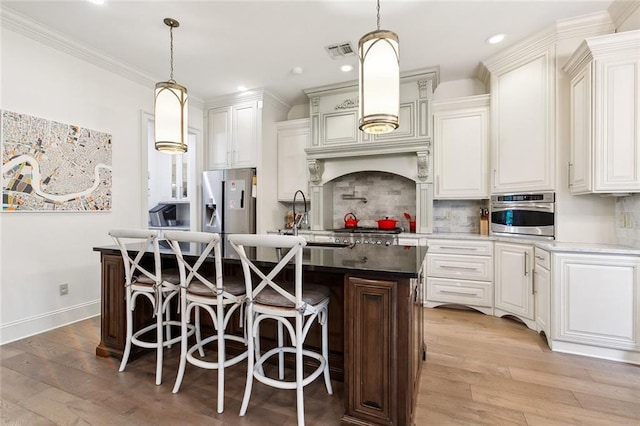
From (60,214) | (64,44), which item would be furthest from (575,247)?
(64,44)

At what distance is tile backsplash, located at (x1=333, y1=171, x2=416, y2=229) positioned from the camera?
4.20m

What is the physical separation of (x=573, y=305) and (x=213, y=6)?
380 centimetres

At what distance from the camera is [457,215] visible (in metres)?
3.98

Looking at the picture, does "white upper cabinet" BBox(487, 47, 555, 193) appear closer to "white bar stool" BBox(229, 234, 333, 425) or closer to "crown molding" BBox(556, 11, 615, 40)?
"crown molding" BBox(556, 11, 615, 40)

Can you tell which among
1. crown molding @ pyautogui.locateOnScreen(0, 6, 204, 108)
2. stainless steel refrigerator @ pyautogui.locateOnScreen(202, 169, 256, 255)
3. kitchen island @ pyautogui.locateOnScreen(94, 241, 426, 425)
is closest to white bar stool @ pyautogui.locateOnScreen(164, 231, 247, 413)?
kitchen island @ pyautogui.locateOnScreen(94, 241, 426, 425)

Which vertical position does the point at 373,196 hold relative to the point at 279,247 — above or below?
above

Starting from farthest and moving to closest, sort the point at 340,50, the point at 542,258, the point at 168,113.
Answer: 1. the point at 340,50
2. the point at 542,258
3. the point at 168,113

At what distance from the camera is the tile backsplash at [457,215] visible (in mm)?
3895

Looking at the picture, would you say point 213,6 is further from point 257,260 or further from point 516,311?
point 516,311

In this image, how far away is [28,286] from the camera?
9.14 feet

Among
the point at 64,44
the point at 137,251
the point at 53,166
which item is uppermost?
the point at 64,44

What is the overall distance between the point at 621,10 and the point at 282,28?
2.87 m

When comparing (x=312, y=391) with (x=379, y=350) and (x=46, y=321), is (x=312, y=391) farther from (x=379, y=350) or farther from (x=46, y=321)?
(x=46, y=321)

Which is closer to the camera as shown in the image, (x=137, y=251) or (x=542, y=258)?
(x=137, y=251)
